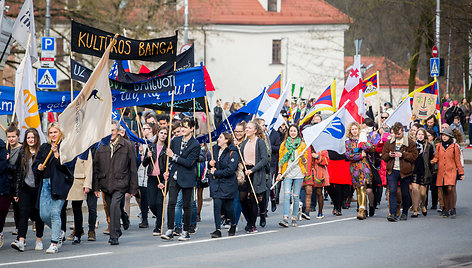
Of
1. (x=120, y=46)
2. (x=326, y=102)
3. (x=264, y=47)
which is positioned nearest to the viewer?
(x=120, y=46)

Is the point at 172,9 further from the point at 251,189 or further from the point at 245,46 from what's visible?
the point at 251,189

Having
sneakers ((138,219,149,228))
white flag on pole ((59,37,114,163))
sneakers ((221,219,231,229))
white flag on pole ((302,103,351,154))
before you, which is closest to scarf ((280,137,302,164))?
white flag on pole ((302,103,351,154))

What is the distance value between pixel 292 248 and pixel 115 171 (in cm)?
280

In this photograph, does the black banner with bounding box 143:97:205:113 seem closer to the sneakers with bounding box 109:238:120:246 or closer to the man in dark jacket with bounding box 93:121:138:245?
the man in dark jacket with bounding box 93:121:138:245

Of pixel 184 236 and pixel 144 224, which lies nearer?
pixel 184 236

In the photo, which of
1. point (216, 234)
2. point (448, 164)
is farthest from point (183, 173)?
point (448, 164)

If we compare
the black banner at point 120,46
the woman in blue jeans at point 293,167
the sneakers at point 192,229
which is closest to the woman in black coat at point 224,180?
the sneakers at point 192,229

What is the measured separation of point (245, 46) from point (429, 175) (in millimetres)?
50150

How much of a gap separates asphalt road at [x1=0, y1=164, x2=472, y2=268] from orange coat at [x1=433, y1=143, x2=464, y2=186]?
0.80 meters

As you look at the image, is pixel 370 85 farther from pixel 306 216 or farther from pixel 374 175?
pixel 306 216

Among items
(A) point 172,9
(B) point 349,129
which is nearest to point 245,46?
(A) point 172,9

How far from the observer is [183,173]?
12.2 meters

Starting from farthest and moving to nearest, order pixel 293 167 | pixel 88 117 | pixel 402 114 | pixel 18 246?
pixel 402 114
pixel 293 167
pixel 88 117
pixel 18 246

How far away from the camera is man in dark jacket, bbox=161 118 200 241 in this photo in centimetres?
1214
